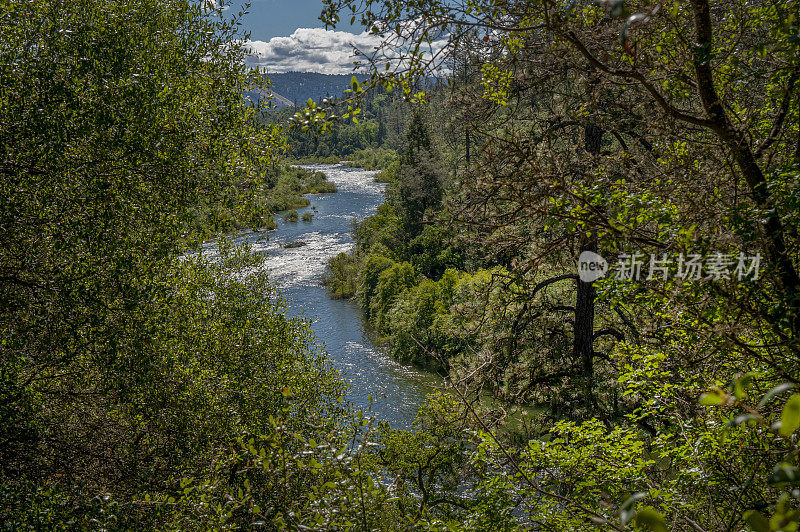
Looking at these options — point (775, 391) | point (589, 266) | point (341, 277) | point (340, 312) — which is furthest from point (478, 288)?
point (341, 277)

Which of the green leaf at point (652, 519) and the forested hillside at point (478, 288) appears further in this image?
the forested hillside at point (478, 288)

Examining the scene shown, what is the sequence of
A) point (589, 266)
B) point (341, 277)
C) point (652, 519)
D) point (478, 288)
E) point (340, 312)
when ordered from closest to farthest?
point (652, 519) → point (589, 266) → point (478, 288) → point (340, 312) → point (341, 277)

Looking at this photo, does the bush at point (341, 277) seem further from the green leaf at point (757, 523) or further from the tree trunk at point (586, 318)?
the green leaf at point (757, 523)

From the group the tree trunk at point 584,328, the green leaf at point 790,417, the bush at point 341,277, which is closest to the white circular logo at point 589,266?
the tree trunk at point 584,328

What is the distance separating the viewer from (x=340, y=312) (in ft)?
95.5

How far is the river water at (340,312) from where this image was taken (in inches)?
733

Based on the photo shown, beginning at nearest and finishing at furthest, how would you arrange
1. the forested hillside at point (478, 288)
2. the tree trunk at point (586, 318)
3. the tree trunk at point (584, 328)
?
the forested hillside at point (478, 288), the tree trunk at point (586, 318), the tree trunk at point (584, 328)

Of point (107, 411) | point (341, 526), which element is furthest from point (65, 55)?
point (341, 526)

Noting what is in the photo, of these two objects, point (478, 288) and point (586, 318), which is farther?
point (586, 318)

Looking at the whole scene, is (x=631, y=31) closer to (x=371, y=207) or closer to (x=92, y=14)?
(x=92, y=14)

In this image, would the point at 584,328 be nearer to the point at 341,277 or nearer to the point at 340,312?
the point at 340,312

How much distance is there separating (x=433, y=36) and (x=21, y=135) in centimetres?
433

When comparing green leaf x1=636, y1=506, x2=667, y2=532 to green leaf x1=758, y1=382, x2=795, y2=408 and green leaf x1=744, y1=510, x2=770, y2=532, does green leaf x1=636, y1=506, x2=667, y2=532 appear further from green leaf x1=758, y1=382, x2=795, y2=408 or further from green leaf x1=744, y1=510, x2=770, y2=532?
green leaf x1=758, y1=382, x2=795, y2=408

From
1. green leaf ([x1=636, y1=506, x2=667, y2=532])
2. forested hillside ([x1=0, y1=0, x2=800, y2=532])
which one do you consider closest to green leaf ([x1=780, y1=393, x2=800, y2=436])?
forested hillside ([x1=0, y1=0, x2=800, y2=532])
